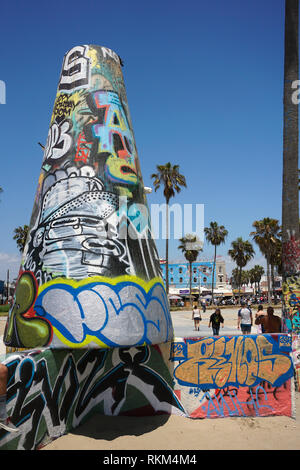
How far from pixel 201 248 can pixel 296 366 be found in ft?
140

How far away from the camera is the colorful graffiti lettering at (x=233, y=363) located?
6762 millimetres

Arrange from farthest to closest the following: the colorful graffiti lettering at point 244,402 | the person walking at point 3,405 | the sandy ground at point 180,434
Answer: the colorful graffiti lettering at point 244,402 → the sandy ground at point 180,434 → the person walking at point 3,405

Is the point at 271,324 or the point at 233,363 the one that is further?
the point at 271,324

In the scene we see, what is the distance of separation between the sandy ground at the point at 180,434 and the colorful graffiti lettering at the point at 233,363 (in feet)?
2.12

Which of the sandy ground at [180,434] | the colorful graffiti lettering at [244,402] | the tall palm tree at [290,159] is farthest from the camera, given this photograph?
the tall palm tree at [290,159]

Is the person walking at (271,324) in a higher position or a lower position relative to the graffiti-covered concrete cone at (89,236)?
lower

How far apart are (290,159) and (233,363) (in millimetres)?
5323

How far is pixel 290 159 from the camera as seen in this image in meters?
9.27

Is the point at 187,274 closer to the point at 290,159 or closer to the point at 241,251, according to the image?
the point at 241,251

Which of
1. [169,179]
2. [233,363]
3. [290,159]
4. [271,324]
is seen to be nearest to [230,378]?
[233,363]

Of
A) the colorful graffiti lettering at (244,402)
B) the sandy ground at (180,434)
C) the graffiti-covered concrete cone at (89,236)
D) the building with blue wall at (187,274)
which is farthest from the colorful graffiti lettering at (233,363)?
the building with blue wall at (187,274)

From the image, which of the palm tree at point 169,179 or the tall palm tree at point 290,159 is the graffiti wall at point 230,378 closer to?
the tall palm tree at point 290,159

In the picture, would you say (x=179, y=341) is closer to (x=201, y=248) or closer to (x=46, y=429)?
(x=46, y=429)
